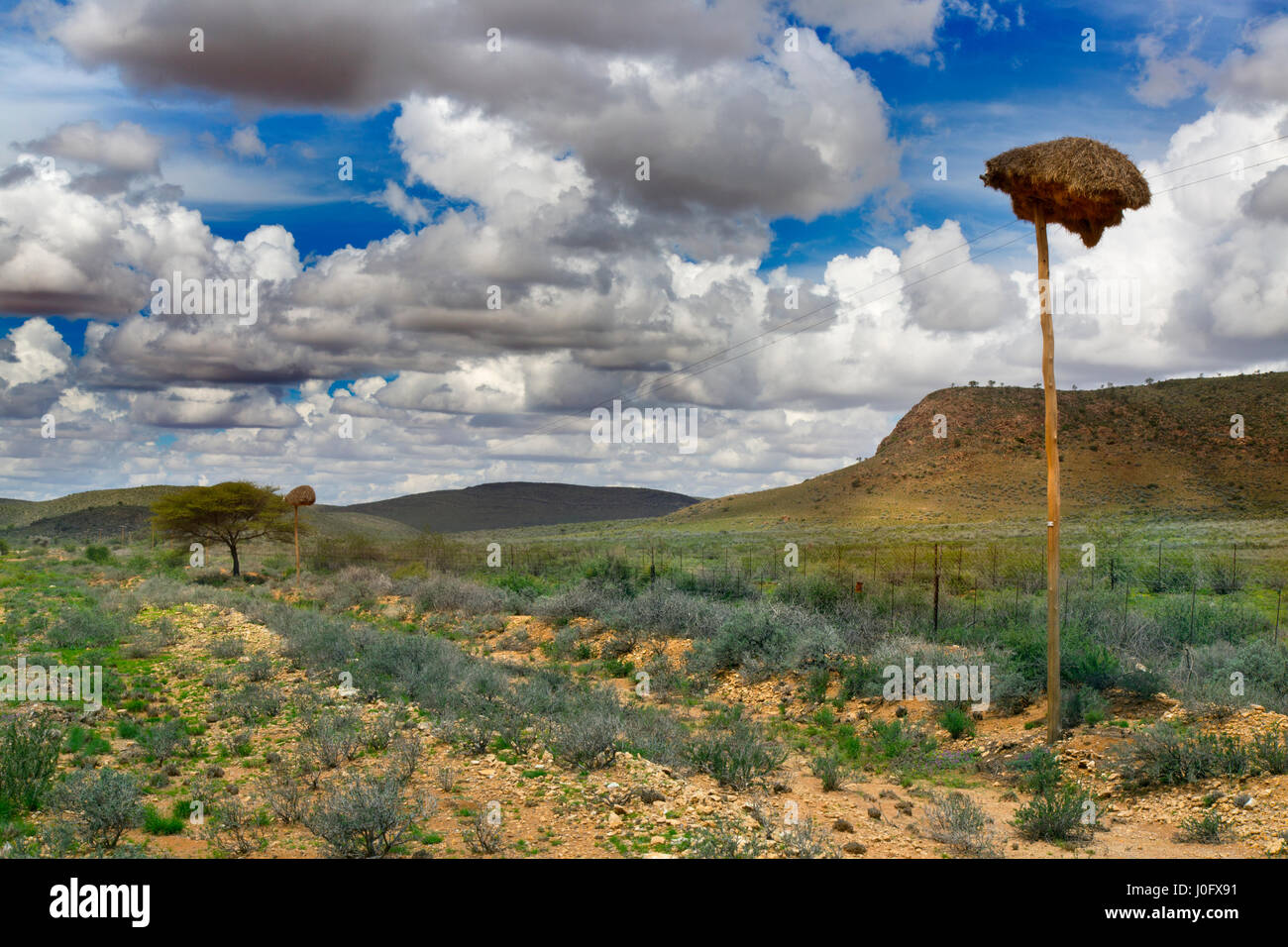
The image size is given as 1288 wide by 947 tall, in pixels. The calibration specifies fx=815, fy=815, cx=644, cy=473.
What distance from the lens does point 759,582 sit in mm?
26219

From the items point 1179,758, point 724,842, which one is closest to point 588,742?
point 724,842

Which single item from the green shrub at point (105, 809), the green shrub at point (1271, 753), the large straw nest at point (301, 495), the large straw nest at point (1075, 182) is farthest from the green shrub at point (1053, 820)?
the large straw nest at point (301, 495)

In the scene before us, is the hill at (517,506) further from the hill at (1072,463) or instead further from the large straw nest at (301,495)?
the large straw nest at (301,495)

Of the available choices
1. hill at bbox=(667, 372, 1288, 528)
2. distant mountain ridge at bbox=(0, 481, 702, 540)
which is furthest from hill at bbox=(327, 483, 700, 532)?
hill at bbox=(667, 372, 1288, 528)

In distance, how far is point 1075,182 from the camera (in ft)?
32.3

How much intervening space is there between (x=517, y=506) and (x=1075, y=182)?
139414 mm

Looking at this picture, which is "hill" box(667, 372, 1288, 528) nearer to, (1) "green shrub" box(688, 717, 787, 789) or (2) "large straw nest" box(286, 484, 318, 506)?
(2) "large straw nest" box(286, 484, 318, 506)

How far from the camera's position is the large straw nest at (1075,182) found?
9.87m

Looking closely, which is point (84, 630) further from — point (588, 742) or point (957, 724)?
point (957, 724)

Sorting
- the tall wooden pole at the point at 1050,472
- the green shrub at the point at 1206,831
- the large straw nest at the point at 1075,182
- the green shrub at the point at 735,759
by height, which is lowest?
the green shrub at the point at 1206,831

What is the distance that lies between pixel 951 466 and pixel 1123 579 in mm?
55563

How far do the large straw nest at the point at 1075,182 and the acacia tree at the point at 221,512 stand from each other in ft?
125
